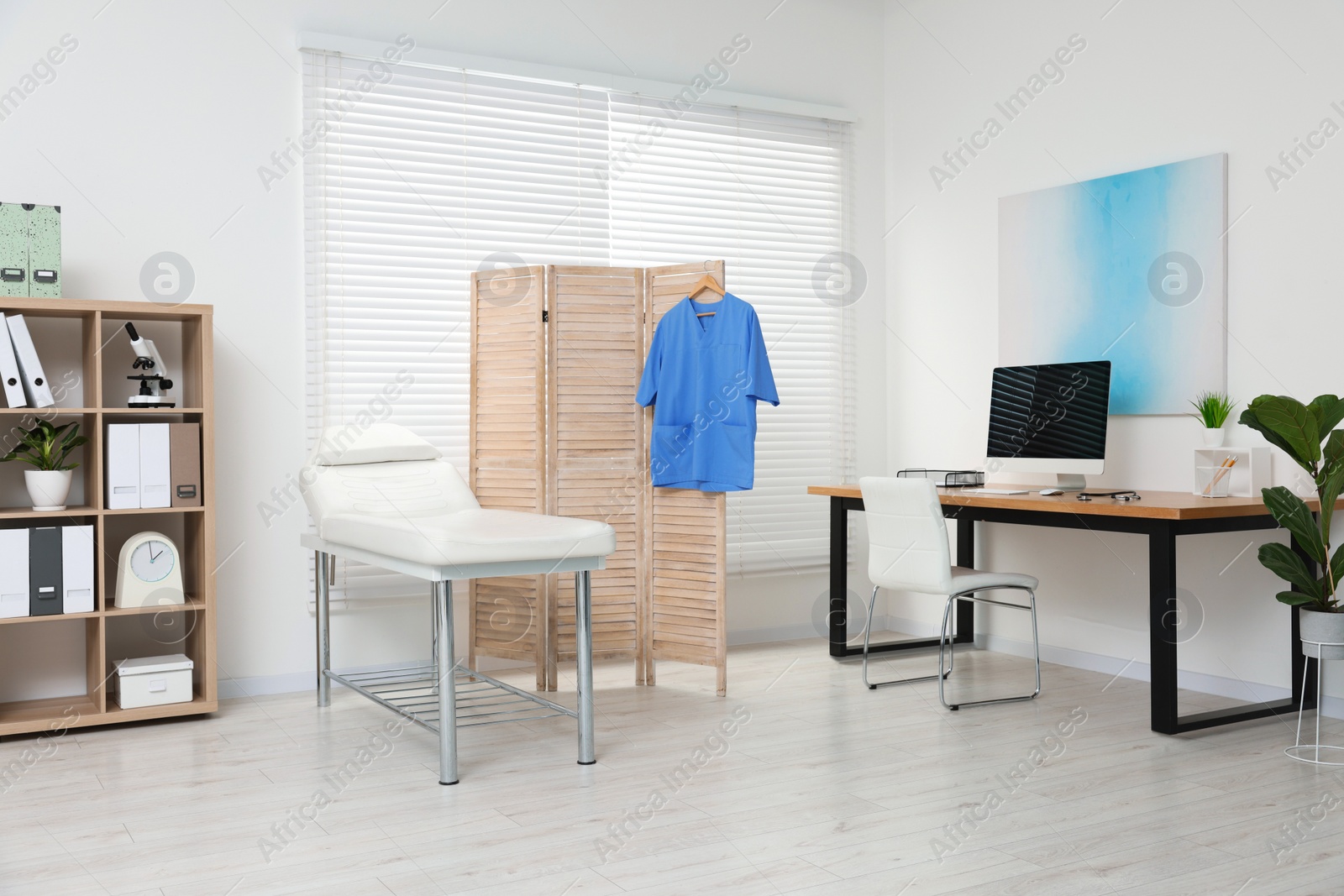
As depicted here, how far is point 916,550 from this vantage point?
4008mm

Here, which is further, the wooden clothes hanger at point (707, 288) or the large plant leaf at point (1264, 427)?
the wooden clothes hanger at point (707, 288)

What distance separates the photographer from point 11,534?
3.52 meters

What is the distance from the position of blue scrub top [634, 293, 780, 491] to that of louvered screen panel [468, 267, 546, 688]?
48 cm

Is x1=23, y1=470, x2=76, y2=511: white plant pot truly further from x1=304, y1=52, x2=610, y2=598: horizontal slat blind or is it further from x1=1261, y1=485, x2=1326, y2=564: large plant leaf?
x1=1261, y1=485, x2=1326, y2=564: large plant leaf

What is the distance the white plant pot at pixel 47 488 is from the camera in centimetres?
362

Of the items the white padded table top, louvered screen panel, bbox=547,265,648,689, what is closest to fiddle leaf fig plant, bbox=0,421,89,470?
the white padded table top

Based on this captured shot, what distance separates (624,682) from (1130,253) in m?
2.65

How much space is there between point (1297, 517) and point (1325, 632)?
13.7 inches

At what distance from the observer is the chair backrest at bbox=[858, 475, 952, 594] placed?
3.93 m

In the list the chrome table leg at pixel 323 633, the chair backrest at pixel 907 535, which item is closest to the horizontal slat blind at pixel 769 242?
the chair backrest at pixel 907 535

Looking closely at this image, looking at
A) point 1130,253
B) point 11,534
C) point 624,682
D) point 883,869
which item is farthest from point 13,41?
point 1130,253

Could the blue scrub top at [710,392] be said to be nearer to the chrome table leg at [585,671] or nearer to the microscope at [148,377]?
the chrome table leg at [585,671]

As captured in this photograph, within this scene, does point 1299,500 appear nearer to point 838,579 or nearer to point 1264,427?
point 1264,427

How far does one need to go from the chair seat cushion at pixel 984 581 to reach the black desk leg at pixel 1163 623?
64cm
